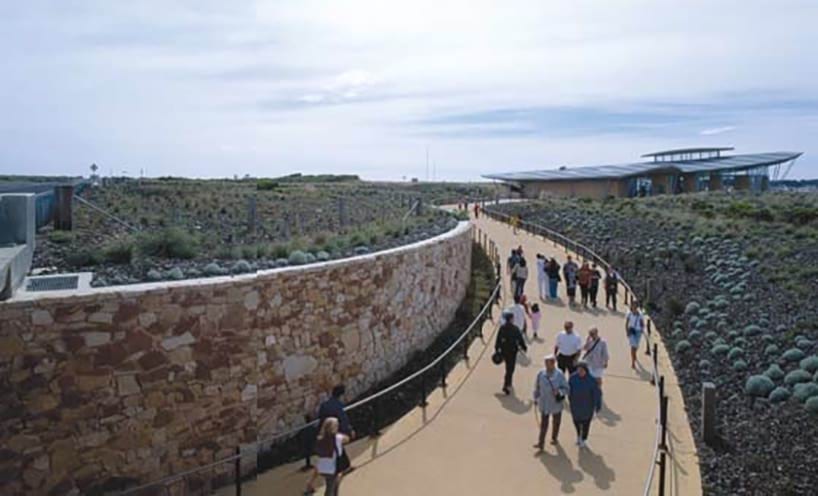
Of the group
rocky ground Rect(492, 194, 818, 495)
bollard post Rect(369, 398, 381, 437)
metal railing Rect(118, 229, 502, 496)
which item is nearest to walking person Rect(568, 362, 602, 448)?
rocky ground Rect(492, 194, 818, 495)

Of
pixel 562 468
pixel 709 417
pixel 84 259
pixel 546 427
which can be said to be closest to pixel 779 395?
pixel 709 417

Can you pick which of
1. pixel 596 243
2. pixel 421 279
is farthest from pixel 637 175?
pixel 421 279

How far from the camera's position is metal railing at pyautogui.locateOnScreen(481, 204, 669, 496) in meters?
8.80

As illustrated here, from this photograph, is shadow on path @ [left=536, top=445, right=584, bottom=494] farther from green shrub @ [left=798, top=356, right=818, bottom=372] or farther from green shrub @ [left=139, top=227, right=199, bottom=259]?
green shrub @ [left=139, top=227, right=199, bottom=259]

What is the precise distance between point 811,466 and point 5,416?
10.5m

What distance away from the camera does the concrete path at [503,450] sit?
9195 mm

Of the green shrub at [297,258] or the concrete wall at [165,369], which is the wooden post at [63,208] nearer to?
the green shrub at [297,258]

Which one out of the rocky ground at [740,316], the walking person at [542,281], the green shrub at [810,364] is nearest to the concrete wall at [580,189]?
the rocky ground at [740,316]

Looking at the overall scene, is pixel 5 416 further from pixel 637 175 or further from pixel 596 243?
pixel 637 175

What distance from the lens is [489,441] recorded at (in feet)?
34.4

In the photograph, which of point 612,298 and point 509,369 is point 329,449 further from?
point 612,298

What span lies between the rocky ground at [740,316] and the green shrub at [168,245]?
9289 millimetres

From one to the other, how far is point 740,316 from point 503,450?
10732mm

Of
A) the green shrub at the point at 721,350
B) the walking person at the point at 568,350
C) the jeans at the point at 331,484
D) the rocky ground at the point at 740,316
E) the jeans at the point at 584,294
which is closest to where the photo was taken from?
the jeans at the point at 331,484
